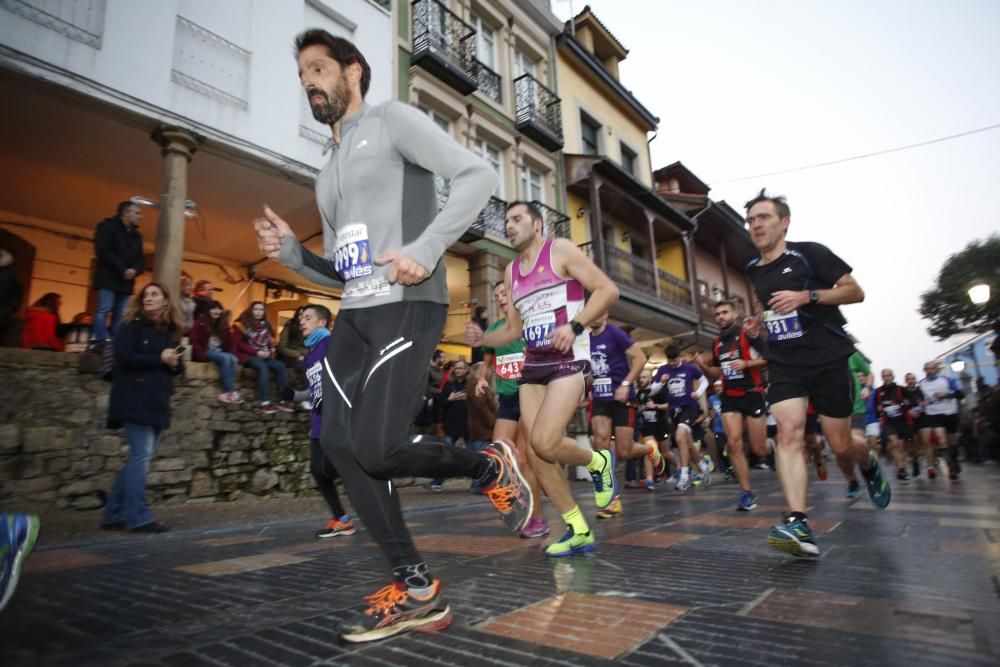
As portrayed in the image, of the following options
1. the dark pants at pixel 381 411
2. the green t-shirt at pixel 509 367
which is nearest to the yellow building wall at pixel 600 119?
the green t-shirt at pixel 509 367

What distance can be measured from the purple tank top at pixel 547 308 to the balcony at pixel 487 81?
12812 millimetres

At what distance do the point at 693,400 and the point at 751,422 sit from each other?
3.10 m

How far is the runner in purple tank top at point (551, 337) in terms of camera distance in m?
3.25

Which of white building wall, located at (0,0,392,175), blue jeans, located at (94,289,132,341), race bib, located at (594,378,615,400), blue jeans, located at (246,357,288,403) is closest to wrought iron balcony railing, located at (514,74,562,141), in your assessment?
white building wall, located at (0,0,392,175)

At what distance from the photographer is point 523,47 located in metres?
17.3

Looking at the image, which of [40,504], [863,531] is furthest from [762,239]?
[40,504]

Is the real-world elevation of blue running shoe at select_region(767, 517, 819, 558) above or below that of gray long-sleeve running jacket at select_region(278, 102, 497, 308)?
below

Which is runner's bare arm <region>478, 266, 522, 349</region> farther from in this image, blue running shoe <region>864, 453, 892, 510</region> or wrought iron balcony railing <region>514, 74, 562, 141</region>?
wrought iron balcony railing <region>514, 74, 562, 141</region>

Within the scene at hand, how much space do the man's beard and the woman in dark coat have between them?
3336mm

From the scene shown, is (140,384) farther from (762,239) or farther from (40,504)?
(762,239)

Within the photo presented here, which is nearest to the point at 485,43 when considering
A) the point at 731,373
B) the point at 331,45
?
the point at 731,373

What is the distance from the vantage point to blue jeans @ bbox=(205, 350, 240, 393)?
23.5ft

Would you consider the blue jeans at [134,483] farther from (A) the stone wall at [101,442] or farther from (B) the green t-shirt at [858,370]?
(B) the green t-shirt at [858,370]

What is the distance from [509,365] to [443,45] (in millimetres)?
11397
